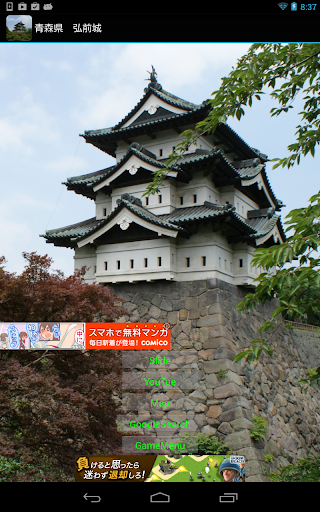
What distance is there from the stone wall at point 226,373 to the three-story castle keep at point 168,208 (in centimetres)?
49

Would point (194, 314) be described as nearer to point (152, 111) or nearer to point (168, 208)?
point (168, 208)

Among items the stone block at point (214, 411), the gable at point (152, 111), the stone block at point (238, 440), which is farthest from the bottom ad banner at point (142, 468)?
the gable at point (152, 111)

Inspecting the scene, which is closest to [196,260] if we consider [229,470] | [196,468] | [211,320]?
[211,320]

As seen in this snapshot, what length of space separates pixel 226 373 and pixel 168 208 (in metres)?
4.19

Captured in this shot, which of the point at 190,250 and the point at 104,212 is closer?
the point at 190,250

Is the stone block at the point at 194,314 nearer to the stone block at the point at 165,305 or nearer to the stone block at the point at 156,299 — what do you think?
the stone block at the point at 165,305

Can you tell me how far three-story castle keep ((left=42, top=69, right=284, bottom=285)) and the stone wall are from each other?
49 cm

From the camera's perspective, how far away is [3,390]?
495 cm
